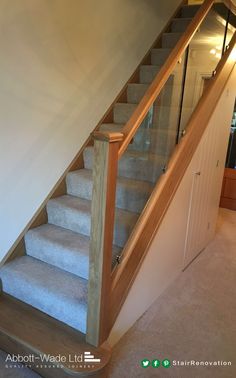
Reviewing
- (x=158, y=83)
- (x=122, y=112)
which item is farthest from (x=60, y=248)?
(x=122, y=112)

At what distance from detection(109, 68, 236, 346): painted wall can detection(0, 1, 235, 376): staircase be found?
31 cm

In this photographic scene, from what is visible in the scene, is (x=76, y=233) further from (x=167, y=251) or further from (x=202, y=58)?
(x=202, y=58)

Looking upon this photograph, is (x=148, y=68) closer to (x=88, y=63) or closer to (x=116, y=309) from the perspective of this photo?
(x=88, y=63)

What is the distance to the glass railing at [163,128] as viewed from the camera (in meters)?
2.02

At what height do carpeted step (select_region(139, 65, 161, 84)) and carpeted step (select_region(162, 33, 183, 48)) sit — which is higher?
carpeted step (select_region(162, 33, 183, 48))

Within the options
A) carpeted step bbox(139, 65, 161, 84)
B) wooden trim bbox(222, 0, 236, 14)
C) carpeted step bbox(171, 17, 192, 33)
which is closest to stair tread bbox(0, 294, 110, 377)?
carpeted step bbox(139, 65, 161, 84)

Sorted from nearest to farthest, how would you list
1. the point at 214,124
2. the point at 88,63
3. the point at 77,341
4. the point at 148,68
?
the point at 77,341 < the point at 88,63 < the point at 214,124 < the point at 148,68

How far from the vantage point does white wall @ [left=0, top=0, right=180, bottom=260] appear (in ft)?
6.64

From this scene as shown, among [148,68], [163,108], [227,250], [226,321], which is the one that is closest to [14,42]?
[163,108]

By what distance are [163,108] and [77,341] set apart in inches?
69.2

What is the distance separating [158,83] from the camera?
6.38 ft

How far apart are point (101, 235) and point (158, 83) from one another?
3.57 feet

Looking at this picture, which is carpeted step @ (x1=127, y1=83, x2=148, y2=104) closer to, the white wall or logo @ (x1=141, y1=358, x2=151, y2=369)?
the white wall

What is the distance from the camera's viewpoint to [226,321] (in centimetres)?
227
